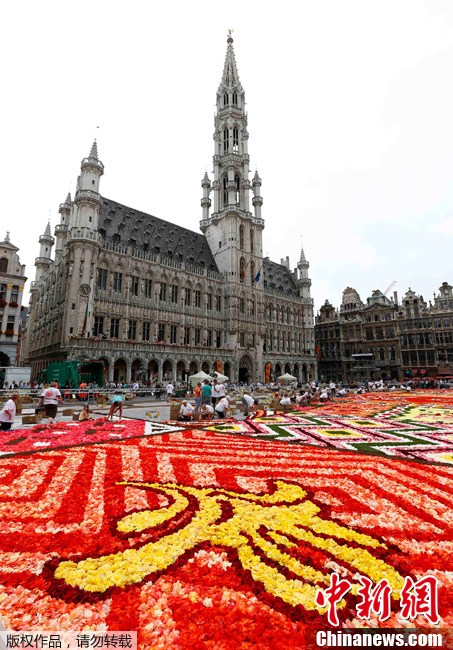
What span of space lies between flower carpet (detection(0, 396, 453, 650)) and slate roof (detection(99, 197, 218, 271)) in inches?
1802

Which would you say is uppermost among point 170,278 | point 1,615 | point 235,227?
point 235,227

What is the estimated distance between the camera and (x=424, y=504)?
4996 mm

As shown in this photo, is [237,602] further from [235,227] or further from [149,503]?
[235,227]

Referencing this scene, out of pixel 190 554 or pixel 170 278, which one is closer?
pixel 190 554

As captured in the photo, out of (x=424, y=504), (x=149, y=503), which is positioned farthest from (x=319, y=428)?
(x=149, y=503)

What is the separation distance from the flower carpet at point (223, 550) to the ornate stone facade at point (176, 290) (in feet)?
115

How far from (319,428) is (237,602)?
10.6 meters

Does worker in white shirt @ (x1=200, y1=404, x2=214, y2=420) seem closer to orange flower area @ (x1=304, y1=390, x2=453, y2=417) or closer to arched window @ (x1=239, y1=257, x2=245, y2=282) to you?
orange flower area @ (x1=304, y1=390, x2=453, y2=417)

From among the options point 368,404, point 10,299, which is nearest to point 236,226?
point 10,299

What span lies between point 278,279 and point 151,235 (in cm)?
3521

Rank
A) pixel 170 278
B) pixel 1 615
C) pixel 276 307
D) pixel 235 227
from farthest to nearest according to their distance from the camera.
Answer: pixel 276 307 < pixel 235 227 < pixel 170 278 < pixel 1 615

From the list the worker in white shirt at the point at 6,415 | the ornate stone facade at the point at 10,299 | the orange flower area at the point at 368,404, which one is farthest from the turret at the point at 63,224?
the orange flower area at the point at 368,404

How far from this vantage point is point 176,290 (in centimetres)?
5184

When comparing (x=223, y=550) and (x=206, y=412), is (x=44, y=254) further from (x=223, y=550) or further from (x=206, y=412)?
(x=223, y=550)
